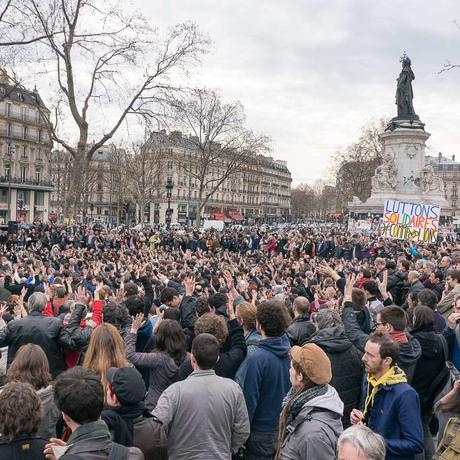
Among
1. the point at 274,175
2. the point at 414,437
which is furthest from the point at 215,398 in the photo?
the point at 274,175

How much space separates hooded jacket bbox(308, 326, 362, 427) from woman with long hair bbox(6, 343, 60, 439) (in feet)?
6.93

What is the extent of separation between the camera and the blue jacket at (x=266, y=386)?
443cm

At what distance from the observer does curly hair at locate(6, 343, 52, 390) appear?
387 cm

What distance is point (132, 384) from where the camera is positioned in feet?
11.2

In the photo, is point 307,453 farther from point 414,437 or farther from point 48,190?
point 48,190

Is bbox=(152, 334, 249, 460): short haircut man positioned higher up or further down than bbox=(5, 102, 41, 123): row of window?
further down

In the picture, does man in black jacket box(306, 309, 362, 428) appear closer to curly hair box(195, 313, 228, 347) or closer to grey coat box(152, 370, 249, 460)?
curly hair box(195, 313, 228, 347)

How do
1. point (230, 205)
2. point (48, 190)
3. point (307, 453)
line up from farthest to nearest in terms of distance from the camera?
point (230, 205)
point (48, 190)
point (307, 453)

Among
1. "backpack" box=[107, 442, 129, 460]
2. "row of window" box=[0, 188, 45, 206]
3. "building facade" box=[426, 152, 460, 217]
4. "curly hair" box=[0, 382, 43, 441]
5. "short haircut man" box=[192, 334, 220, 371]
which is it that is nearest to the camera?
"backpack" box=[107, 442, 129, 460]

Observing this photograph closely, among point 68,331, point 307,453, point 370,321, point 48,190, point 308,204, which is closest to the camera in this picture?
point 307,453

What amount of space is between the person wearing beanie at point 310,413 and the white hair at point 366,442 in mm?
561

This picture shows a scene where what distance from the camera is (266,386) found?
14.8 feet

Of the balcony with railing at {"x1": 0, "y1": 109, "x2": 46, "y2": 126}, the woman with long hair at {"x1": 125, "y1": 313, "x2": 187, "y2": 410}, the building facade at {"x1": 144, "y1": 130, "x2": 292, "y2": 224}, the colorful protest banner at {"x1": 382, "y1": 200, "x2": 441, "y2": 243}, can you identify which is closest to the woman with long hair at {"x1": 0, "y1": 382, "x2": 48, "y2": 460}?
the woman with long hair at {"x1": 125, "y1": 313, "x2": 187, "y2": 410}

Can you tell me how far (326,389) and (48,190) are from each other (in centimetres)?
7754
